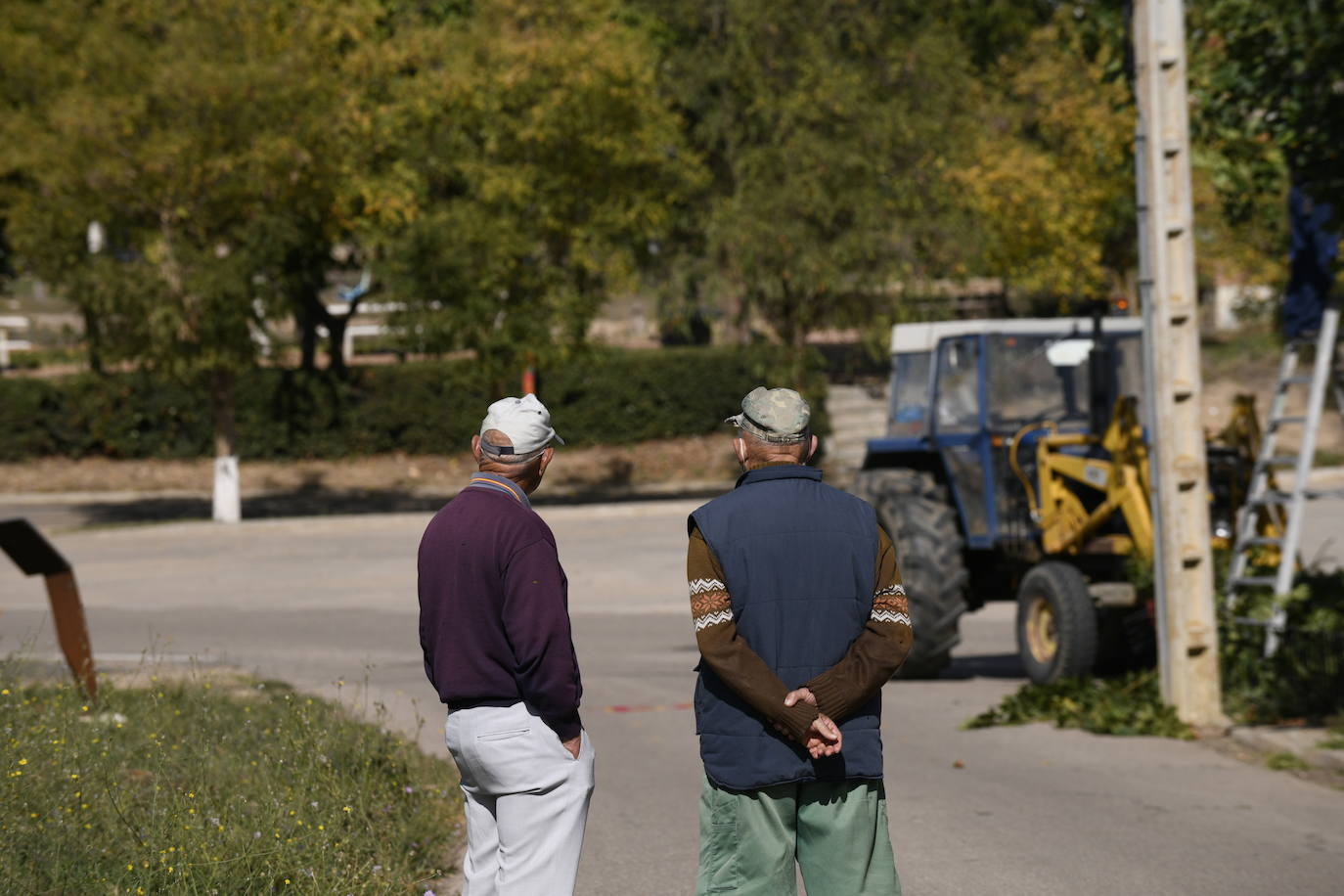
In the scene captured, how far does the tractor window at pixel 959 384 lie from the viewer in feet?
44.9

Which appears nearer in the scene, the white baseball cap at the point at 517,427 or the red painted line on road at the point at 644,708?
the white baseball cap at the point at 517,427

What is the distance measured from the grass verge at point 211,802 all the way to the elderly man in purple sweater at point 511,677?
1.32 metres

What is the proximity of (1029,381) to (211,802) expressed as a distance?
8.48 metres

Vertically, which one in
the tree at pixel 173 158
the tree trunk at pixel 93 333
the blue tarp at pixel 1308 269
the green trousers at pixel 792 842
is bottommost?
the green trousers at pixel 792 842

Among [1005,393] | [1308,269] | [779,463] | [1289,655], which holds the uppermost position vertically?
[1308,269]

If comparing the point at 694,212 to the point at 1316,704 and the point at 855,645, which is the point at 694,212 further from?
the point at 855,645

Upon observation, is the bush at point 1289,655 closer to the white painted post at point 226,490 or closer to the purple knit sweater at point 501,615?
the purple knit sweater at point 501,615

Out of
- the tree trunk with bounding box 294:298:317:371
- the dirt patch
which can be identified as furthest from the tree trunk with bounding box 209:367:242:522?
the tree trunk with bounding box 294:298:317:371

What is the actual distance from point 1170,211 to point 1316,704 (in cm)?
318

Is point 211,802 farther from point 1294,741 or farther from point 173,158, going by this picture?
point 173,158

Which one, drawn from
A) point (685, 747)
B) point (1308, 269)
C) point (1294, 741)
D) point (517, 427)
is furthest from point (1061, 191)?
point (517, 427)

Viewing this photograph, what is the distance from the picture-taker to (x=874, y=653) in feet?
A: 14.8

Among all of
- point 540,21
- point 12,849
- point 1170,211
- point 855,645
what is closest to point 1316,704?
point 1170,211

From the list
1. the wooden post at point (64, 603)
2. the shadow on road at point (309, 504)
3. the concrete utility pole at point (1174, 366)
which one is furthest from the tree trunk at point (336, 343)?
the concrete utility pole at point (1174, 366)
